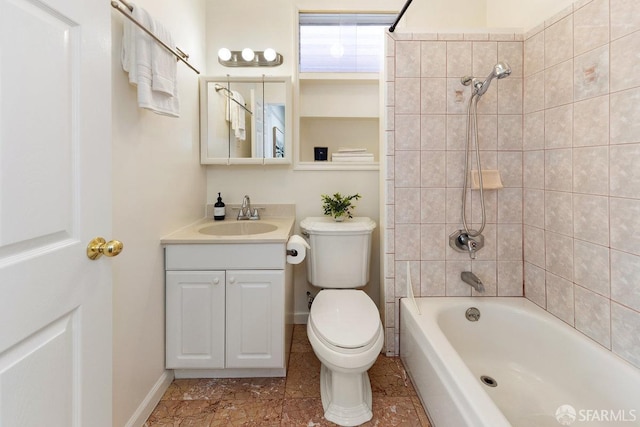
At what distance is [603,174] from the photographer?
1.29 metres

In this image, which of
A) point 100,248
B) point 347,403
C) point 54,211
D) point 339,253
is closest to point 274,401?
point 347,403

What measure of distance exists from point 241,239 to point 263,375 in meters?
0.80

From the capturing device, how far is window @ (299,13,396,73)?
2266 millimetres

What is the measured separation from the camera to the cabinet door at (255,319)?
5.41 ft

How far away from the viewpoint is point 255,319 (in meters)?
1.66

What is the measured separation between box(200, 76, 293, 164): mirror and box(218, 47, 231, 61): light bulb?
0.61 feet

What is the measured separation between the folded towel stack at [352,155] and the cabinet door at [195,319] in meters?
1.17

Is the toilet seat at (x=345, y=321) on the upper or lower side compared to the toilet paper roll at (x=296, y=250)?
lower

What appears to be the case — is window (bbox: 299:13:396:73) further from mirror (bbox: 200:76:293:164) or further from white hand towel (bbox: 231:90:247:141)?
white hand towel (bbox: 231:90:247:141)

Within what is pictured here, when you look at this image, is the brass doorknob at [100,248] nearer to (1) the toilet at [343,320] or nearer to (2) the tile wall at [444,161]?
(1) the toilet at [343,320]

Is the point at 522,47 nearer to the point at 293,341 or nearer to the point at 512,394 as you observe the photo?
the point at 512,394

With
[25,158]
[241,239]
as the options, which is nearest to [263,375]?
[241,239]

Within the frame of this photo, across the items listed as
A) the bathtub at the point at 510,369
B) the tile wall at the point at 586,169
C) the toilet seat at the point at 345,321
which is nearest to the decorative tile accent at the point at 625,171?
the tile wall at the point at 586,169

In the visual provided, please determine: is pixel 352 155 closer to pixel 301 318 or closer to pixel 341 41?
pixel 341 41
